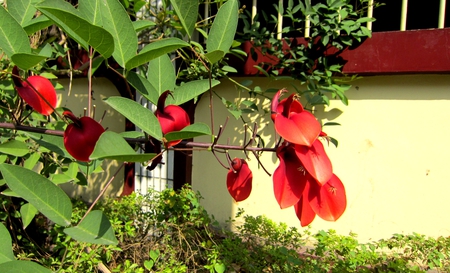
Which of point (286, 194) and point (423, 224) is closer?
point (286, 194)

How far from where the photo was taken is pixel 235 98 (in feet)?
6.94

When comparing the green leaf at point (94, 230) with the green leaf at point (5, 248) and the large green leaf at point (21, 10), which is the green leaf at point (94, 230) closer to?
the green leaf at point (5, 248)

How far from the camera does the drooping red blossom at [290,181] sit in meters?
0.39

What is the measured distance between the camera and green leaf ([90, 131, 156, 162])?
11.7 inches

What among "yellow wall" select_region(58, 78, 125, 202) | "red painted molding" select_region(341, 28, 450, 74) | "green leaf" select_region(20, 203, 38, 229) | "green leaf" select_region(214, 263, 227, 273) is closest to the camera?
"green leaf" select_region(20, 203, 38, 229)

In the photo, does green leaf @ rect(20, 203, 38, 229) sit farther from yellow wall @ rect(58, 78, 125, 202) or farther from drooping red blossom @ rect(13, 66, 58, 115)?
yellow wall @ rect(58, 78, 125, 202)

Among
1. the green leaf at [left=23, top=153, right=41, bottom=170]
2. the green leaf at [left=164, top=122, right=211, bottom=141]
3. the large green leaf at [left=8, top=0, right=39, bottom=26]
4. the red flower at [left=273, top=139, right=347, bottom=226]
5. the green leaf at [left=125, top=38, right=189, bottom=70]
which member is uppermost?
the large green leaf at [left=8, top=0, right=39, bottom=26]

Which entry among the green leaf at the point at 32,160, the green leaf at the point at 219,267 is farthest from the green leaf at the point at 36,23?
the green leaf at the point at 219,267

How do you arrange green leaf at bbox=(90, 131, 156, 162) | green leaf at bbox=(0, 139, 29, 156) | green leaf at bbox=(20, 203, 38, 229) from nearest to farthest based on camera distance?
green leaf at bbox=(90, 131, 156, 162), green leaf at bbox=(0, 139, 29, 156), green leaf at bbox=(20, 203, 38, 229)

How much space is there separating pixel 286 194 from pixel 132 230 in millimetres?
1405

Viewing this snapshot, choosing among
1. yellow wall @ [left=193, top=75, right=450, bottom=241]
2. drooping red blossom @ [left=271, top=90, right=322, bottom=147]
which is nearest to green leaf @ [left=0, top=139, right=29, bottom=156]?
drooping red blossom @ [left=271, top=90, right=322, bottom=147]

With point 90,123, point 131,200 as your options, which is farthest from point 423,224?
point 90,123

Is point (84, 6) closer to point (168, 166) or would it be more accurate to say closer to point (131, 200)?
point (131, 200)

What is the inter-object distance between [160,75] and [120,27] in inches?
4.9
